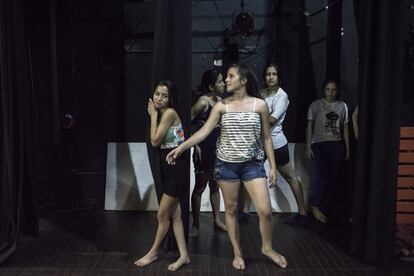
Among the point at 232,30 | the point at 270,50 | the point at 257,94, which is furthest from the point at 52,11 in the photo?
the point at 257,94

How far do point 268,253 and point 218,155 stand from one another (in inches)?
36.0

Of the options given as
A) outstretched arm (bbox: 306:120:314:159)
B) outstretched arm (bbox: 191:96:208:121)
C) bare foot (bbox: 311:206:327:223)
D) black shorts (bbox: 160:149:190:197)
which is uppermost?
outstretched arm (bbox: 191:96:208:121)

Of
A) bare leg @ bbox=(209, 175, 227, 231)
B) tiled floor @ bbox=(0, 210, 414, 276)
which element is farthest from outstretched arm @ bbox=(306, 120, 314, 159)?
bare leg @ bbox=(209, 175, 227, 231)

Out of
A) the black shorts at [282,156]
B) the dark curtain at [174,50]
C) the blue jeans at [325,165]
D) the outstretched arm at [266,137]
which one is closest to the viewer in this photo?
the outstretched arm at [266,137]

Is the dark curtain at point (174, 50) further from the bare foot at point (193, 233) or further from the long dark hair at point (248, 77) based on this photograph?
the bare foot at point (193, 233)

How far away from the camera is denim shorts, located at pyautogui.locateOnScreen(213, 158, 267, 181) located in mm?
3527

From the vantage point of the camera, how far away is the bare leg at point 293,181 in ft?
15.7

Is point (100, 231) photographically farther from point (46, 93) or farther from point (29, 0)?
point (29, 0)

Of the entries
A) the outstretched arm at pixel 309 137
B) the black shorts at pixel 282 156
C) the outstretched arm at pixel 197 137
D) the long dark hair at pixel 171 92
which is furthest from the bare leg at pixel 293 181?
the long dark hair at pixel 171 92

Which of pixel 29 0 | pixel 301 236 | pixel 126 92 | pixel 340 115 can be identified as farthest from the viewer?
pixel 126 92

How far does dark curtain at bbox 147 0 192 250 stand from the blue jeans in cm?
177

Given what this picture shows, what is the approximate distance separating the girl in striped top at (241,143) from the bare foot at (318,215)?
1498mm

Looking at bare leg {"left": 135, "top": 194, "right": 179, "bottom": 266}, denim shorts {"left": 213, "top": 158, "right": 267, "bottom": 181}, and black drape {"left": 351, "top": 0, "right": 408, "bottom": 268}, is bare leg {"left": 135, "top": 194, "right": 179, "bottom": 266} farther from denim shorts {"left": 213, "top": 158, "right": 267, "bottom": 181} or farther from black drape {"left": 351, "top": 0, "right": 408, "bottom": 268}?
black drape {"left": 351, "top": 0, "right": 408, "bottom": 268}

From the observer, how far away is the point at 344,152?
4.84 meters
